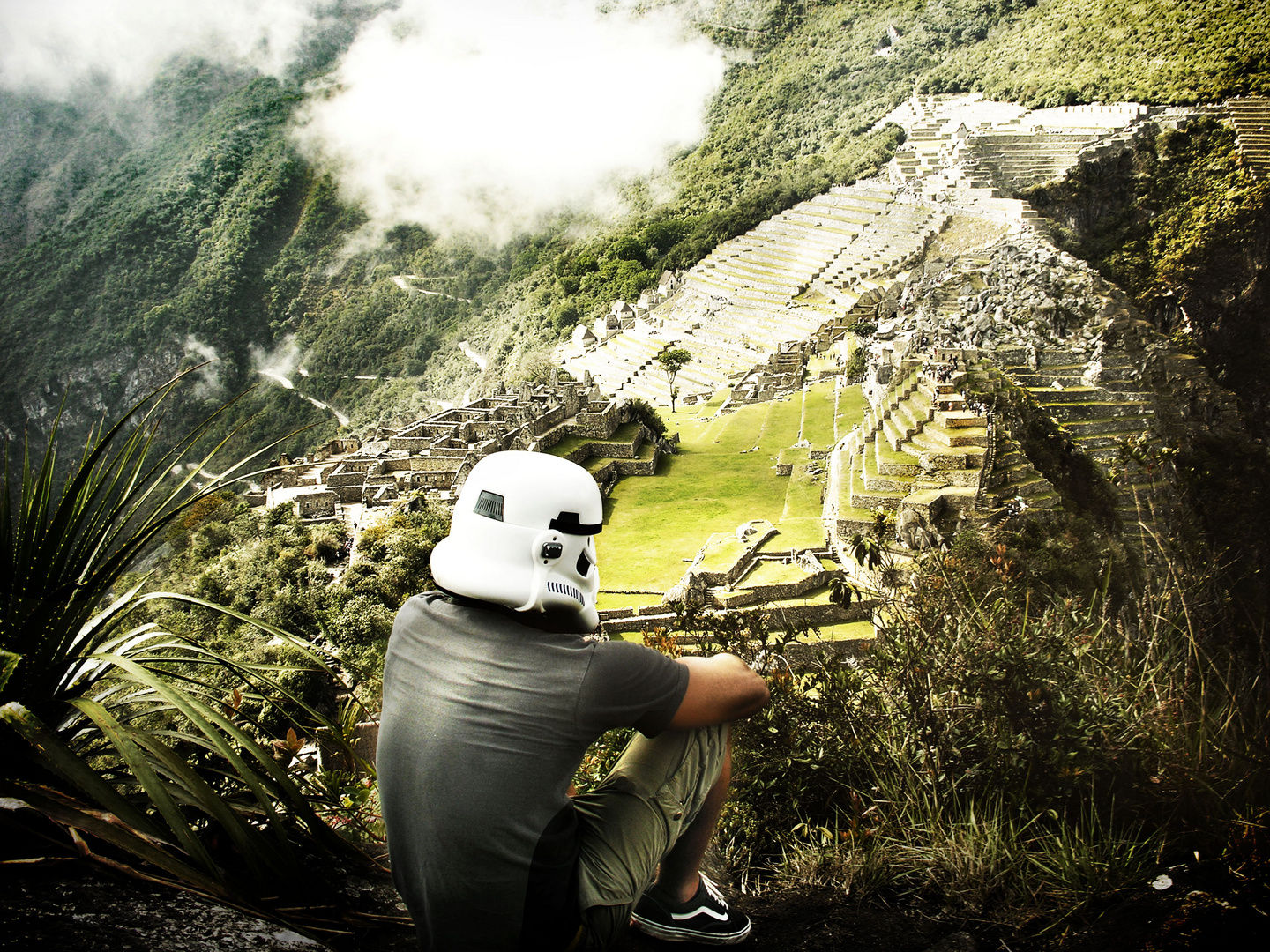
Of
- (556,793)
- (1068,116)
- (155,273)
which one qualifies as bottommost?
(556,793)

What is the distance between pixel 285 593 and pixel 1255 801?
474 centimetres

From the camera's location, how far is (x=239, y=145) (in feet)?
24.7

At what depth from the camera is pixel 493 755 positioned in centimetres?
128

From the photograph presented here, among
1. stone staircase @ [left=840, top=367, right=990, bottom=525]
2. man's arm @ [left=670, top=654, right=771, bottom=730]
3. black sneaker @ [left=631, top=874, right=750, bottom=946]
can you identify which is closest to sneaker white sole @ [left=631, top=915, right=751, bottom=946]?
black sneaker @ [left=631, top=874, right=750, bottom=946]

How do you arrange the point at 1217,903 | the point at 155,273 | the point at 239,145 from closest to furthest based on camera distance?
1. the point at 1217,903
2. the point at 155,273
3. the point at 239,145

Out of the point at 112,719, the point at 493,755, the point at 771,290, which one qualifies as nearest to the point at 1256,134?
the point at 493,755

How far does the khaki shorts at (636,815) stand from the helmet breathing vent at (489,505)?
1.85 ft

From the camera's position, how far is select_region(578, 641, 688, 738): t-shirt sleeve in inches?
50.8

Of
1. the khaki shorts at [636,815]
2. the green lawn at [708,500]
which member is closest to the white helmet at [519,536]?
the khaki shorts at [636,815]

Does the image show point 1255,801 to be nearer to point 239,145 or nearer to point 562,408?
point 562,408

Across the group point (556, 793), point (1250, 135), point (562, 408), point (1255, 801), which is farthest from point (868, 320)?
point (556, 793)

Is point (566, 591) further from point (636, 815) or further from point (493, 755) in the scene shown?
point (636, 815)

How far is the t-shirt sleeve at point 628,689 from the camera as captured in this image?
129cm

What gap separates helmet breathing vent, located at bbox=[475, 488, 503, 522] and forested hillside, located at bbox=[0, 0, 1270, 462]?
17.3 feet
